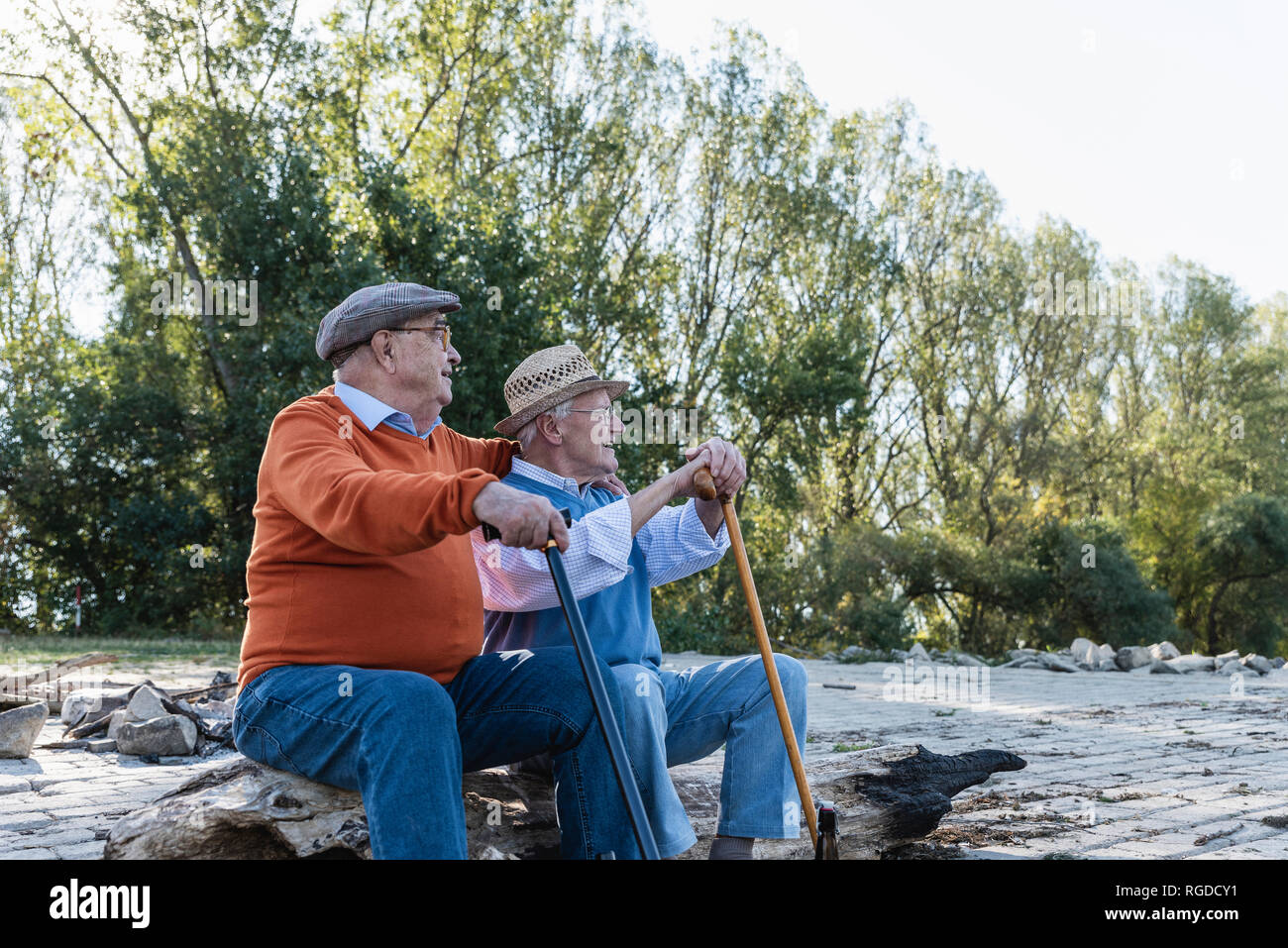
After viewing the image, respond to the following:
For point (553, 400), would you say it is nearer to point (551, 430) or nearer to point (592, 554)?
point (551, 430)

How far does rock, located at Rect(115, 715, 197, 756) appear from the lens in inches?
264

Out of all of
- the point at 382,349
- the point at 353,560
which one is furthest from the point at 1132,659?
the point at 353,560

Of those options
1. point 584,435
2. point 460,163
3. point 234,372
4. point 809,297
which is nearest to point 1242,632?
point 809,297

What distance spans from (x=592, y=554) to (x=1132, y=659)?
16.8m

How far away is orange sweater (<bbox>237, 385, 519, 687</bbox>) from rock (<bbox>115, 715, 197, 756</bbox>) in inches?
158

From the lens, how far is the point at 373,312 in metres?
3.47

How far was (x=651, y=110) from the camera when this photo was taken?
2622 cm

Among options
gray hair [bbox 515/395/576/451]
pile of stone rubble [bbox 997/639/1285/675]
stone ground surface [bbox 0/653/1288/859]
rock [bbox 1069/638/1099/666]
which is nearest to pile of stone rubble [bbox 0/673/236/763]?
stone ground surface [bbox 0/653/1288/859]

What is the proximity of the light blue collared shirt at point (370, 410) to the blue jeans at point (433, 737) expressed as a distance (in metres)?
0.78

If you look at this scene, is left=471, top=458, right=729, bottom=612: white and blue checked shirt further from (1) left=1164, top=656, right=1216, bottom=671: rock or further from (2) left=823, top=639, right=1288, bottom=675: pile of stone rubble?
(1) left=1164, top=656, right=1216, bottom=671: rock

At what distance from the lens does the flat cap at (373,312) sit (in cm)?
348

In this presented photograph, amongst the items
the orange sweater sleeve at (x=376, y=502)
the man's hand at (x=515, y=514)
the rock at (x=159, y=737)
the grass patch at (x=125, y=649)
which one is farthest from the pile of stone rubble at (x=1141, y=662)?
the orange sweater sleeve at (x=376, y=502)

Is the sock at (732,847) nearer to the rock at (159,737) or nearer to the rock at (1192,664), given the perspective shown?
the rock at (159,737)
